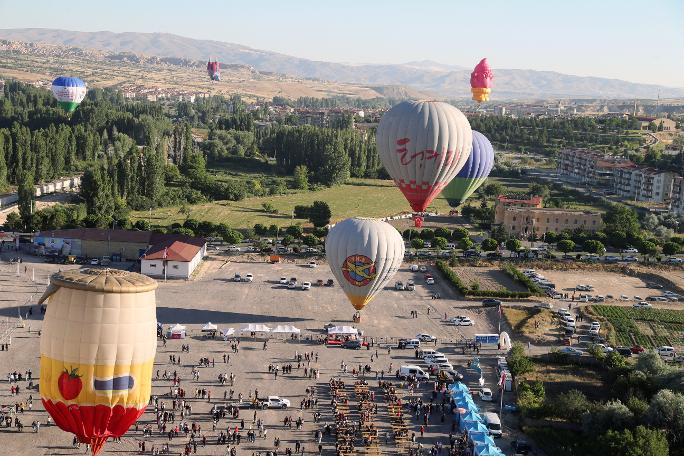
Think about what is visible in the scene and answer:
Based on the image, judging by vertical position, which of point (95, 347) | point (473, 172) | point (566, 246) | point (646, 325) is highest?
point (473, 172)

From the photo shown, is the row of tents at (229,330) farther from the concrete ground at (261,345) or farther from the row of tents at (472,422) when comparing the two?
the row of tents at (472,422)

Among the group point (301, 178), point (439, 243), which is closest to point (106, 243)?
point (439, 243)

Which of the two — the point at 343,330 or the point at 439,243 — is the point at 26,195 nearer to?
the point at 439,243

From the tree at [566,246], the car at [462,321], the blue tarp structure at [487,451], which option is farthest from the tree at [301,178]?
the blue tarp structure at [487,451]

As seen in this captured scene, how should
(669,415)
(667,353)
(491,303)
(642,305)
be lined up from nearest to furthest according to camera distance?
(669,415), (667,353), (491,303), (642,305)

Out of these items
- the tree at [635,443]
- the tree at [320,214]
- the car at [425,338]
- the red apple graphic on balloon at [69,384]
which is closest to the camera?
the red apple graphic on balloon at [69,384]

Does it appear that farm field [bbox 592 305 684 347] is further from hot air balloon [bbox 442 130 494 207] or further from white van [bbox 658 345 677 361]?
hot air balloon [bbox 442 130 494 207]

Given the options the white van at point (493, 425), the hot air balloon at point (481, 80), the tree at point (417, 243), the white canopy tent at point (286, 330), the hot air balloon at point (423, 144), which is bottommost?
the white van at point (493, 425)
